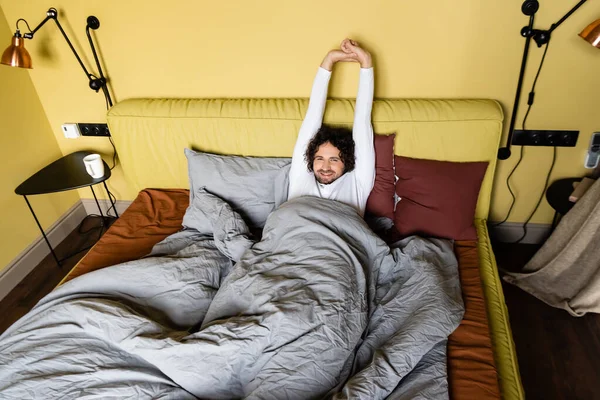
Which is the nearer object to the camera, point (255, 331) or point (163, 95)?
point (255, 331)

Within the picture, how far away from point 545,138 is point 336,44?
1008 millimetres

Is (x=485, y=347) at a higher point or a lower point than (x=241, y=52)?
lower

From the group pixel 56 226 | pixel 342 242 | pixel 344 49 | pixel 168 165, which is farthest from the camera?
pixel 56 226

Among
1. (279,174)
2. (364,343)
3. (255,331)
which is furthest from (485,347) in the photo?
(279,174)

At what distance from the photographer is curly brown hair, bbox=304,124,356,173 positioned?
5.45 ft

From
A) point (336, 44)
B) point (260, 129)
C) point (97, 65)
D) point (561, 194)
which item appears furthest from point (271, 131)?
point (561, 194)

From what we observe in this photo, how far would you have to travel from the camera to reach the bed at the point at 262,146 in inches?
56.8

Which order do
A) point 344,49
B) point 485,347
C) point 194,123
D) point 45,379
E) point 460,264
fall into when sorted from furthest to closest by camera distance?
point 194,123, point 344,49, point 460,264, point 485,347, point 45,379

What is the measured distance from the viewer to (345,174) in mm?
1722

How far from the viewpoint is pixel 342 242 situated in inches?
54.5

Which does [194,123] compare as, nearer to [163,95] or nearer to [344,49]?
[163,95]

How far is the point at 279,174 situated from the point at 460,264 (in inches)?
32.4

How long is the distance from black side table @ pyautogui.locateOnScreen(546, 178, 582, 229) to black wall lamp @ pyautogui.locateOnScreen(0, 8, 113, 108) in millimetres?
2183

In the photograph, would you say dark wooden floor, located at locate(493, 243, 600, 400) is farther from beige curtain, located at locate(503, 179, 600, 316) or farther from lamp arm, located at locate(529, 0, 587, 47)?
lamp arm, located at locate(529, 0, 587, 47)
